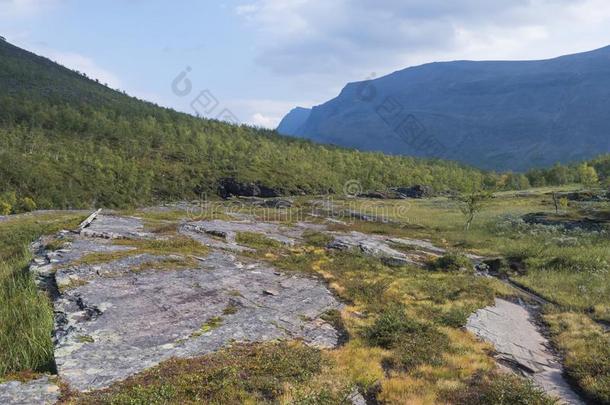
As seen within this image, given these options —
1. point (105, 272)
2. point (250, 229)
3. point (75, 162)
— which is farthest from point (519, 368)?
point (75, 162)

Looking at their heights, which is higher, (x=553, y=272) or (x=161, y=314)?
(x=161, y=314)

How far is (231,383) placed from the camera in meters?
13.5

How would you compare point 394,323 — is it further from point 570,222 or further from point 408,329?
point 570,222

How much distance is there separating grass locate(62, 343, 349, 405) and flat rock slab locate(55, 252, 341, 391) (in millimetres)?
893

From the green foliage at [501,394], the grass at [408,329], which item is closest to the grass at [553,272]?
the grass at [408,329]

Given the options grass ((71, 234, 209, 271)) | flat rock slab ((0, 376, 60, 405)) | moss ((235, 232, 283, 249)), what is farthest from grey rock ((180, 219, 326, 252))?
flat rock slab ((0, 376, 60, 405))

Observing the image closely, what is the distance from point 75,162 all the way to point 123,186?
830 inches

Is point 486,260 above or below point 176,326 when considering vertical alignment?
below

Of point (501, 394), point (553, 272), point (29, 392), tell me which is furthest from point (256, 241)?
point (501, 394)

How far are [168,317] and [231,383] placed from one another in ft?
21.8

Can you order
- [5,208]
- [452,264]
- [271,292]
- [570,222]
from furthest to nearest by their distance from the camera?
1. [5,208]
2. [570,222]
3. [452,264]
4. [271,292]

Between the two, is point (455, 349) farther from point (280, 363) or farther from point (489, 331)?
point (280, 363)

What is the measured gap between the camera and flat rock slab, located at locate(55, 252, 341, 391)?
49.2ft

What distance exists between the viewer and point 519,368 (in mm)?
18141
